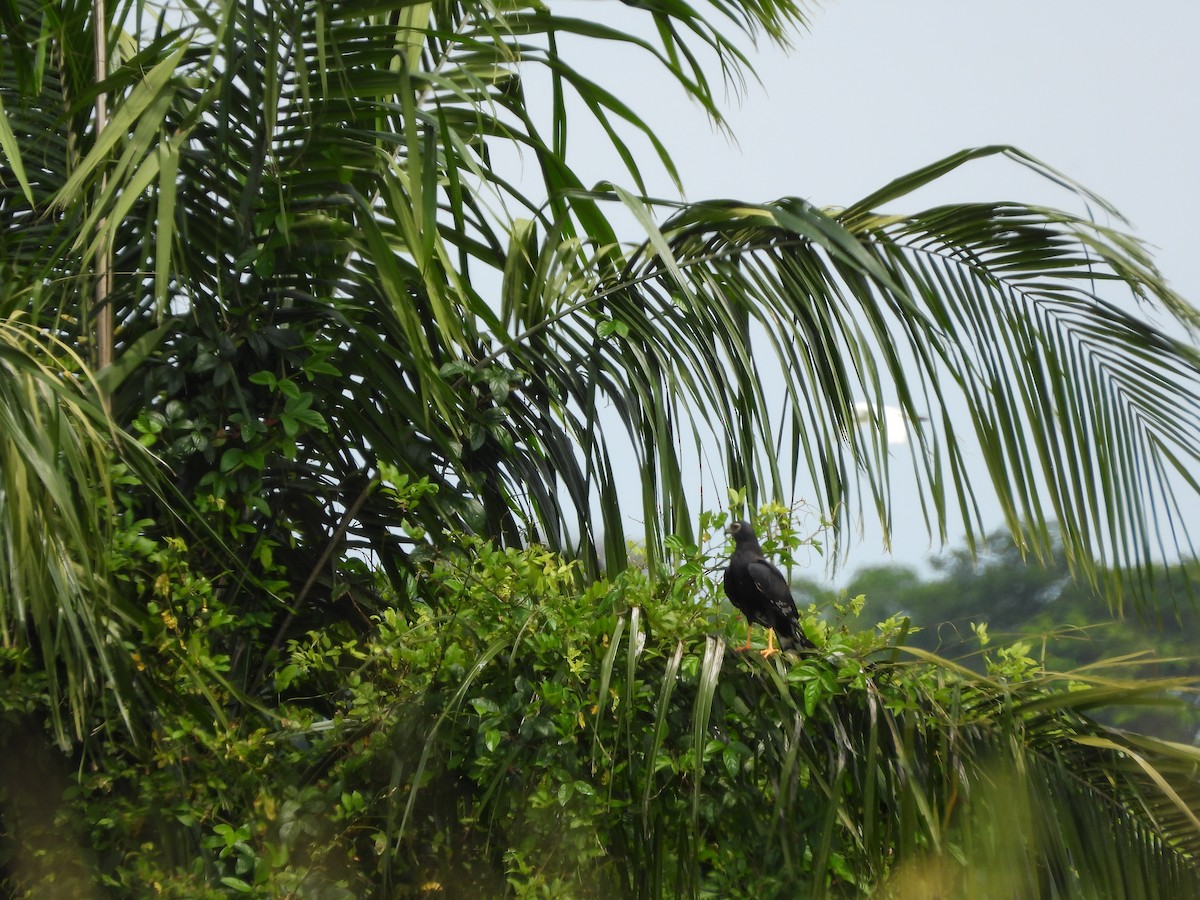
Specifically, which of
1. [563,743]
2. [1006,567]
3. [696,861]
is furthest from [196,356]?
[1006,567]

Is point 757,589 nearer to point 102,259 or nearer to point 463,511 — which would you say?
point 463,511

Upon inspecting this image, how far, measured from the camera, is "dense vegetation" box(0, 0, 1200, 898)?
2.07 metres

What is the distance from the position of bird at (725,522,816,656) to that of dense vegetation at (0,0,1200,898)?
1.30 ft

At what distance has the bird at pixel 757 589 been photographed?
3.02 m

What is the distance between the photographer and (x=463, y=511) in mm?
2842

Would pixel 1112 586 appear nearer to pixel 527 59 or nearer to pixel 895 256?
pixel 895 256

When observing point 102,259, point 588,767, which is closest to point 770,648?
point 588,767

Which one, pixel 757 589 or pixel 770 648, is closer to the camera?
pixel 770 648

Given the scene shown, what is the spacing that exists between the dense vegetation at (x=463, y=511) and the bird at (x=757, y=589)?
1.30ft

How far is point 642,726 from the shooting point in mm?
2264

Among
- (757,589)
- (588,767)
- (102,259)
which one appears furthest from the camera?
(757,589)

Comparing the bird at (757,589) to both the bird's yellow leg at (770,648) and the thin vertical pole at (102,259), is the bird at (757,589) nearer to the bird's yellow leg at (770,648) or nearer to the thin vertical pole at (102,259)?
the bird's yellow leg at (770,648)

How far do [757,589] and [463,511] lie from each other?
849 mm

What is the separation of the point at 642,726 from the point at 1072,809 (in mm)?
740
